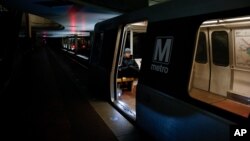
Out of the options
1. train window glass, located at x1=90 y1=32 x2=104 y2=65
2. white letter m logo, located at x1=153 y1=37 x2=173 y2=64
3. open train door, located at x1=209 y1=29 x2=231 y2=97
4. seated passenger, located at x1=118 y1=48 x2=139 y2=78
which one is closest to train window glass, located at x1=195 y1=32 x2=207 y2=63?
open train door, located at x1=209 y1=29 x2=231 y2=97

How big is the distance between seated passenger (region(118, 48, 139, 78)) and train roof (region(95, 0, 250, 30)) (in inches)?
117

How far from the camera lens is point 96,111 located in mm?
6488

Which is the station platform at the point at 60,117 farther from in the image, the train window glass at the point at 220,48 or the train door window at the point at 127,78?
the train window glass at the point at 220,48

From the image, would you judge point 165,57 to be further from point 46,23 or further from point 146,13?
point 46,23

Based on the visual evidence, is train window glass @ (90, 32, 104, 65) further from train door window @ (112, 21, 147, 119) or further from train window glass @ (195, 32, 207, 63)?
train window glass @ (195, 32, 207, 63)

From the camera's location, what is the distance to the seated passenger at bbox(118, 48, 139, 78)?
8.20 meters

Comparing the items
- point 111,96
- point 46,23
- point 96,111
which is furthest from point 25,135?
point 46,23

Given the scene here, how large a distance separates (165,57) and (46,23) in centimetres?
3478

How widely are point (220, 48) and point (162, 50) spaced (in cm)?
271

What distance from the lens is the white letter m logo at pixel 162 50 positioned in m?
3.88

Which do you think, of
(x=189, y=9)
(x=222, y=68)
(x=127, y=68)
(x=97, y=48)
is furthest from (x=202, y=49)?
(x=97, y=48)

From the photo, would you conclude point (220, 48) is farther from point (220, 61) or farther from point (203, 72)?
point (203, 72)

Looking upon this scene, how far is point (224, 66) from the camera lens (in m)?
6.01

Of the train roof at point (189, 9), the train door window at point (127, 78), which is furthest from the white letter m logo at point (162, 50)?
the train door window at point (127, 78)
